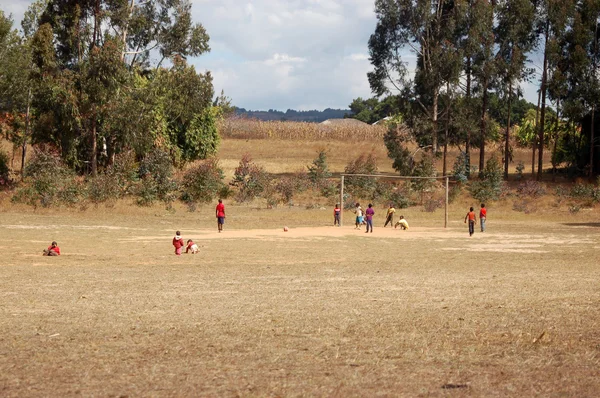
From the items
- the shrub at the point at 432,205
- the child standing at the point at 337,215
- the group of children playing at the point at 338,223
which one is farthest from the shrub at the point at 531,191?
the child standing at the point at 337,215

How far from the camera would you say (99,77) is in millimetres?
47594

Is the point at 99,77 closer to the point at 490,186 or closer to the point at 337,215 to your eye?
the point at 337,215

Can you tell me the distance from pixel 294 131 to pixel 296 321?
287ft

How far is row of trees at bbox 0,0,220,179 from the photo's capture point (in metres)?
47.9

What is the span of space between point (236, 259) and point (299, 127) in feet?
253

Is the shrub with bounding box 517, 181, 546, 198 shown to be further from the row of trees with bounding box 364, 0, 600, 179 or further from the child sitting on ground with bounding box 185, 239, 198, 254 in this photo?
the child sitting on ground with bounding box 185, 239, 198, 254

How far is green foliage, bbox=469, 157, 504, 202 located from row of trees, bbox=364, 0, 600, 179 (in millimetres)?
5628

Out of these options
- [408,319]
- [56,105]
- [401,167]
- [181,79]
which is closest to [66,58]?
[56,105]

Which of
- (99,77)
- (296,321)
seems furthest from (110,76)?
(296,321)

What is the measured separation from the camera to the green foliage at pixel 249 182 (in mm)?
52531

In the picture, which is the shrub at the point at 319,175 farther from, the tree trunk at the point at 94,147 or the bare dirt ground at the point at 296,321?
the bare dirt ground at the point at 296,321

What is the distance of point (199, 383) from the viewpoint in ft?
28.5

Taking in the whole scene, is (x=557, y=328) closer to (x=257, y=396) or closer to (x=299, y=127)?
(x=257, y=396)

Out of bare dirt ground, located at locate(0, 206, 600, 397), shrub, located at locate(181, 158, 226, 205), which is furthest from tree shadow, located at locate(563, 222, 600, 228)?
shrub, located at locate(181, 158, 226, 205)
